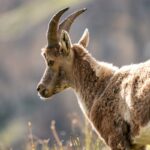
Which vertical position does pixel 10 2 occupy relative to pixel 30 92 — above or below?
above

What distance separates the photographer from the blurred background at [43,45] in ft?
151

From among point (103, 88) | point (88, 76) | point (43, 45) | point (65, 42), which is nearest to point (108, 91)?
point (103, 88)

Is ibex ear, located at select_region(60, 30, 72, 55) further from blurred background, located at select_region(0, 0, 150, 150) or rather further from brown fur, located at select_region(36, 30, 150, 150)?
blurred background, located at select_region(0, 0, 150, 150)

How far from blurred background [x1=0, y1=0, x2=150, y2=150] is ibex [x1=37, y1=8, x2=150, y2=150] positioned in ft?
83.3

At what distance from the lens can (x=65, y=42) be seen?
621 inches

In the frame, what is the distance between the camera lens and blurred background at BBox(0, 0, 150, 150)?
151 ft

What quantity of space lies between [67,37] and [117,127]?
6.32 ft

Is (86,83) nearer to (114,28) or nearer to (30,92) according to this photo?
(30,92)

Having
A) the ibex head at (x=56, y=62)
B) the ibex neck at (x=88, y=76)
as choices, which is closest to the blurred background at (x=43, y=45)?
the ibex head at (x=56, y=62)

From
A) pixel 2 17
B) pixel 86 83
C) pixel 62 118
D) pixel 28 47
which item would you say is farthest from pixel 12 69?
pixel 86 83

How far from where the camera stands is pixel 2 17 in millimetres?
65938

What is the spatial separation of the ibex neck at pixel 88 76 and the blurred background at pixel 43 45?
2545 cm

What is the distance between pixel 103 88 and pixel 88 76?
498 mm

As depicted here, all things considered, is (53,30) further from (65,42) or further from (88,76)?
(88,76)
